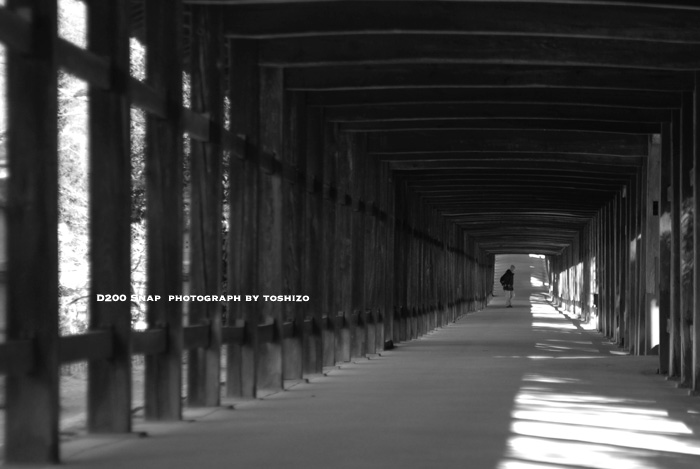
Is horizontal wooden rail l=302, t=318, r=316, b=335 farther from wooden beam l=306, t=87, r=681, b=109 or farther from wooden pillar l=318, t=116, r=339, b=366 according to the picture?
wooden beam l=306, t=87, r=681, b=109

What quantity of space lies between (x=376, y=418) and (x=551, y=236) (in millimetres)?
41128

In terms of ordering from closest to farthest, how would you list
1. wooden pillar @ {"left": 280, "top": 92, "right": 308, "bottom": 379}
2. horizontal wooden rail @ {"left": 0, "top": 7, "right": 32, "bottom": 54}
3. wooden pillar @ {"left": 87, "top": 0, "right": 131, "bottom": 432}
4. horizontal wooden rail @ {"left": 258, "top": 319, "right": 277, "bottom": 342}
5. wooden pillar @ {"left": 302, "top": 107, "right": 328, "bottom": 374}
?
horizontal wooden rail @ {"left": 0, "top": 7, "right": 32, "bottom": 54}, wooden pillar @ {"left": 87, "top": 0, "right": 131, "bottom": 432}, horizontal wooden rail @ {"left": 258, "top": 319, "right": 277, "bottom": 342}, wooden pillar @ {"left": 280, "top": 92, "right": 308, "bottom": 379}, wooden pillar @ {"left": 302, "top": 107, "right": 328, "bottom": 374}

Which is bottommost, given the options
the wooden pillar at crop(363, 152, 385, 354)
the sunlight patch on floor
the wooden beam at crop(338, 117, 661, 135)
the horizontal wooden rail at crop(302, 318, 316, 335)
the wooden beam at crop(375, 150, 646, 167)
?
the sunlight patch on floor

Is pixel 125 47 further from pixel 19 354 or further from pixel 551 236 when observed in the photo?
pixel 551 236

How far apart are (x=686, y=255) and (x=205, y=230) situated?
5.56 metres

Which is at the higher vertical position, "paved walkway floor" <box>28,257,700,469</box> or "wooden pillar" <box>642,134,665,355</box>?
"wooden pillar" <box>642,134,665,355</box>

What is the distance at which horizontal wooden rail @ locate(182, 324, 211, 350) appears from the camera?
10.3m

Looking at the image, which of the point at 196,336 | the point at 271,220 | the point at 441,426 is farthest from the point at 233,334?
the point at 441,426

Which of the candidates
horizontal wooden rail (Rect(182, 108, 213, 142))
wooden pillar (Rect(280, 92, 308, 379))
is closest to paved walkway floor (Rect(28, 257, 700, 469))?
wooden pillar (Rect(280, 92, 308, 379))

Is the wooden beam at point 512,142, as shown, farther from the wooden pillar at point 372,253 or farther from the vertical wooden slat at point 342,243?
the vertical wooden slat at point 342,243

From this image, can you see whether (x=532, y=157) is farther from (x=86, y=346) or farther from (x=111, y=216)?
(x=86, y=346)

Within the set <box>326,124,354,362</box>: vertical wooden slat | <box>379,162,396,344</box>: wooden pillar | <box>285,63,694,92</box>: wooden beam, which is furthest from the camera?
<box>379,162,396,344</box>: wooden pillar

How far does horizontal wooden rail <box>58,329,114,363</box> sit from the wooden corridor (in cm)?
2

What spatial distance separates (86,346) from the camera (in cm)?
803
